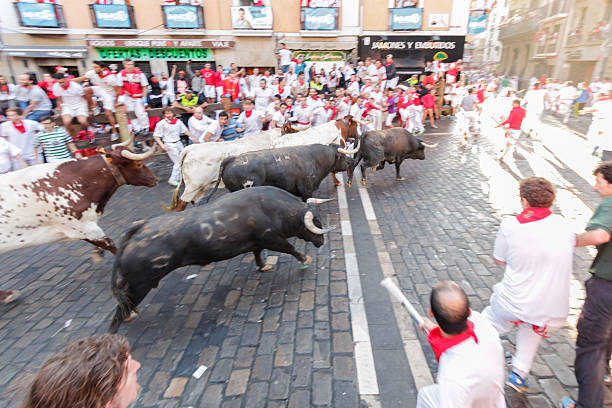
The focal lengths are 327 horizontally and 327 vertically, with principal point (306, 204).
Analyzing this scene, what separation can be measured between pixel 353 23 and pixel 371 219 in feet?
63.1

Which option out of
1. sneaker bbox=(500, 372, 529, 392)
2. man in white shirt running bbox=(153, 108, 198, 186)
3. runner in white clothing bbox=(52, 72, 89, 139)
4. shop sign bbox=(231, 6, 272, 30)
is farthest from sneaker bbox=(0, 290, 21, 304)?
shop sign bbox=(231, 6, 272, 30)

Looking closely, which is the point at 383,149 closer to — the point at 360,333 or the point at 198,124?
the point at 198,124

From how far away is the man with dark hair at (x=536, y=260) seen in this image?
8.50ft

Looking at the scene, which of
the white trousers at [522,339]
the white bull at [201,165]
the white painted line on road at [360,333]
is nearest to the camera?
the white trousers at [522,339]

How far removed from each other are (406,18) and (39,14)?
2231cm

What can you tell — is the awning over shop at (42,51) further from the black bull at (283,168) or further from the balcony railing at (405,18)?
the black bull at (283,168)

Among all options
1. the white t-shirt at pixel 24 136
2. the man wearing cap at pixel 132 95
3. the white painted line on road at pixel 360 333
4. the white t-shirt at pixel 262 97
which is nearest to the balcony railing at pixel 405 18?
the white t-shirt at pixel 262 97

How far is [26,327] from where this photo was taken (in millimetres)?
4203

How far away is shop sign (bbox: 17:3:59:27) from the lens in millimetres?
18812

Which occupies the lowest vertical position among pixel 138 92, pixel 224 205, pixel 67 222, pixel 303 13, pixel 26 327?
pixel 26 327

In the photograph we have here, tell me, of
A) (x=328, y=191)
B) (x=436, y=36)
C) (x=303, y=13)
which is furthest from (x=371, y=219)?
(x=436, y=36)

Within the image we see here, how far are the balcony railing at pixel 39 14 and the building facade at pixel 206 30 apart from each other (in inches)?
1.9

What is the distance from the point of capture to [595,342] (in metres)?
2.65

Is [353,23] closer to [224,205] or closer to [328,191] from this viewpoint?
[328,191]
